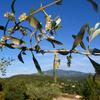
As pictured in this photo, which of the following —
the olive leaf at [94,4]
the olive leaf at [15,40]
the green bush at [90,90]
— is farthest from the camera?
the green bush at [90,90]

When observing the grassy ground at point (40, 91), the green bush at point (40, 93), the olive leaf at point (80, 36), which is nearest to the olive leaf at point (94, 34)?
the olive leaf at point (80, 36)

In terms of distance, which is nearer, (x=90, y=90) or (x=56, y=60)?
(x=56, y=60)

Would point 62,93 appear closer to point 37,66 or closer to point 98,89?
point 98,89

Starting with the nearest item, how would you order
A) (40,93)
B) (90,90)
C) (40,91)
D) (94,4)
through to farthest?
(94,4) < (90,90) < (40,93) < (40,91)

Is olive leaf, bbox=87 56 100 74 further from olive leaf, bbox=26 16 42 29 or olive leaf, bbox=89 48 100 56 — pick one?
olive leaf, bbox=26 16 42 29

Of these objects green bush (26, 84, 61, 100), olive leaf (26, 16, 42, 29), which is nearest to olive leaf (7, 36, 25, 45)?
olive leaf (26, 16, 42, 29)

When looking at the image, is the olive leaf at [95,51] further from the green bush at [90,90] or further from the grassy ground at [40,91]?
the green bush at [90,90]

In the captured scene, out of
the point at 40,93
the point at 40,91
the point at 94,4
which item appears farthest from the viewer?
the point at 40,91

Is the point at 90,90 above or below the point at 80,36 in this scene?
below

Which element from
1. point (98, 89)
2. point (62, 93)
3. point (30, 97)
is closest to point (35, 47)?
point (98, 89)

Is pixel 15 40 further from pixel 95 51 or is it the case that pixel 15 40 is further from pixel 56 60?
pixel 95 51

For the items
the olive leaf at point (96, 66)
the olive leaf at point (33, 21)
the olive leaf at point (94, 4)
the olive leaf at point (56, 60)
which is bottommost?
the olive leaf at point (96, 66)

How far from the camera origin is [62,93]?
27297 millimetres

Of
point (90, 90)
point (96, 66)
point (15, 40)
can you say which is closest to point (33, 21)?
point (15, 40)
